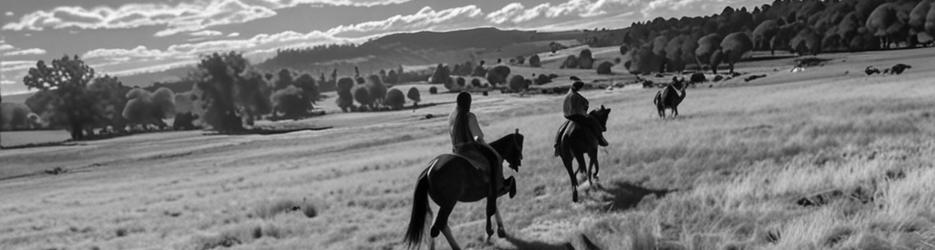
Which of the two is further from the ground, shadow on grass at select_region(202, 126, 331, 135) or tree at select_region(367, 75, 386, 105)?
tree at select_region(367, 75, 386, 105)

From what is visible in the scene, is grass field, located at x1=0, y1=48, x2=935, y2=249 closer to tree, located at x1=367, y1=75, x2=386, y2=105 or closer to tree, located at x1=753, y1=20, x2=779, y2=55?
tree, located at x1=367, y1=75, x2=386, y2=105

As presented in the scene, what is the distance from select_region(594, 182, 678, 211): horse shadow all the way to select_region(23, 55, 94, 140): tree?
108903 mm

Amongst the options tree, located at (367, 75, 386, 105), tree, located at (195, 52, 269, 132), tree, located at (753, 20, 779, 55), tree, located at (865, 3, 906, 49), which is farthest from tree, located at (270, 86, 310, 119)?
tree, located at (865, 3, 906, 49)

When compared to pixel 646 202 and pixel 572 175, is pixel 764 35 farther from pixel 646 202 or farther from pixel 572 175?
pixel 646 202

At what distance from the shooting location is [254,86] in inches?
4092

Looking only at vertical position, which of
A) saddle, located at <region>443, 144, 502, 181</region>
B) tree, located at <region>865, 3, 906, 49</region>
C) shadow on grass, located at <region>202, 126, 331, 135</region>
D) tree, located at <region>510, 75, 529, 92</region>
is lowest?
shadow on grass, located at <region>202, 126, 331, 135</region>

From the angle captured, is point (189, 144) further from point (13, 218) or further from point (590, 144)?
point (590, 144)

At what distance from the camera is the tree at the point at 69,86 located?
96812mm

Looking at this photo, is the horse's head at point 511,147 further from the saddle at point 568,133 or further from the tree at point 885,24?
the tree at point 885,24

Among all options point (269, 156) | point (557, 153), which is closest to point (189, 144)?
point (269, 156)

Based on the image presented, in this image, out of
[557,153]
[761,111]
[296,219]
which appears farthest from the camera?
[761,111]

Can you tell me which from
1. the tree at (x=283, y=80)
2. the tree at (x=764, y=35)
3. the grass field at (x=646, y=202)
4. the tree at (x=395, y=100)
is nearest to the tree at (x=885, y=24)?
the tree at (x=764, y=35)

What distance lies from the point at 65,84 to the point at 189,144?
5149 centimetres

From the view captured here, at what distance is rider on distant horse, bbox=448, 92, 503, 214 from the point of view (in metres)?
9.30
